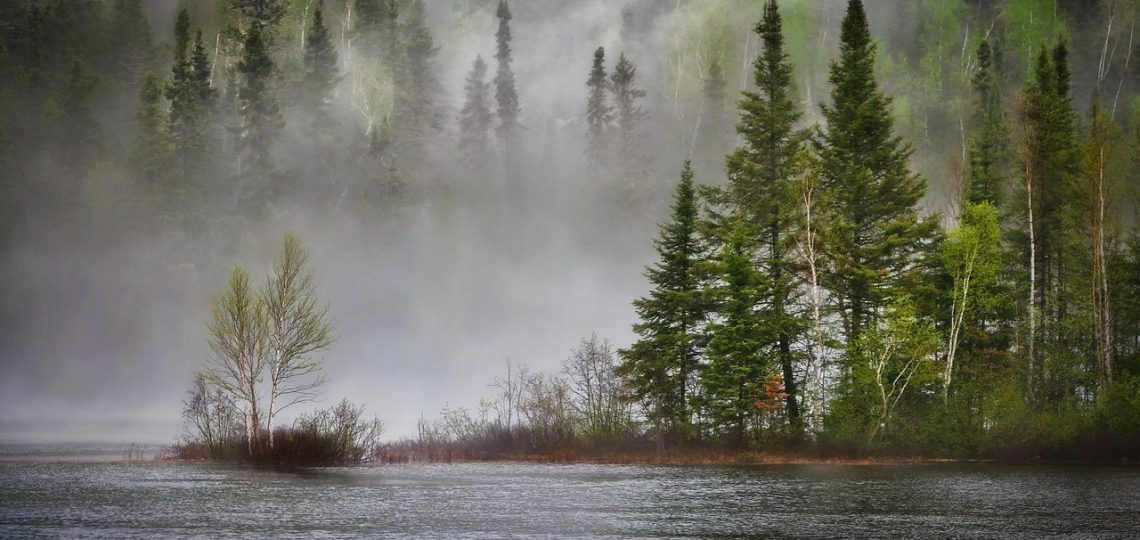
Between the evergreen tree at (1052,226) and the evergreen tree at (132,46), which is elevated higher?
the evergreen tree at (132,46)

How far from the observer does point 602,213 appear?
110 meters

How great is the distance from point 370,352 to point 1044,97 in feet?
244

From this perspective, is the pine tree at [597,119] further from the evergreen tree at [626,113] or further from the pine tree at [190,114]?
the pine tree at [190,114]

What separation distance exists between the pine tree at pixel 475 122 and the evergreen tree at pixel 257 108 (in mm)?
23317

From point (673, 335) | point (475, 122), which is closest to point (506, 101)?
point (475, 122)

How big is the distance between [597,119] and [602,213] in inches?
460

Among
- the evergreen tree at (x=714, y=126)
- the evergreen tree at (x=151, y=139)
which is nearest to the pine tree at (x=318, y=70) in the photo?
the evergreen tree at (x=151, y=139)

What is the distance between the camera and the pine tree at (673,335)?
4522 centimetres

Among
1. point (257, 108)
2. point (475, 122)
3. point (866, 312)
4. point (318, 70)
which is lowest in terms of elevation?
point (866, 312)

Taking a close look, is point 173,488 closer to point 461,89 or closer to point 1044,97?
point 1044,97

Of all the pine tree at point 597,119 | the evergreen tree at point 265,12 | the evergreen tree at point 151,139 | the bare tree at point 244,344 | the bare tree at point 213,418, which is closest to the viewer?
the bare tree at point 244,344

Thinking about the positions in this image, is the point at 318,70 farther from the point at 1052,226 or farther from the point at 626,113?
the point at 1052,226

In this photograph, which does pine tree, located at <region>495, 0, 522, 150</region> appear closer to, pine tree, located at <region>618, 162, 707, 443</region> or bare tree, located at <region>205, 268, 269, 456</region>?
pine tree, located at <region>618, 162, 707, 443</region>

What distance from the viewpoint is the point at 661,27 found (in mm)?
119562
